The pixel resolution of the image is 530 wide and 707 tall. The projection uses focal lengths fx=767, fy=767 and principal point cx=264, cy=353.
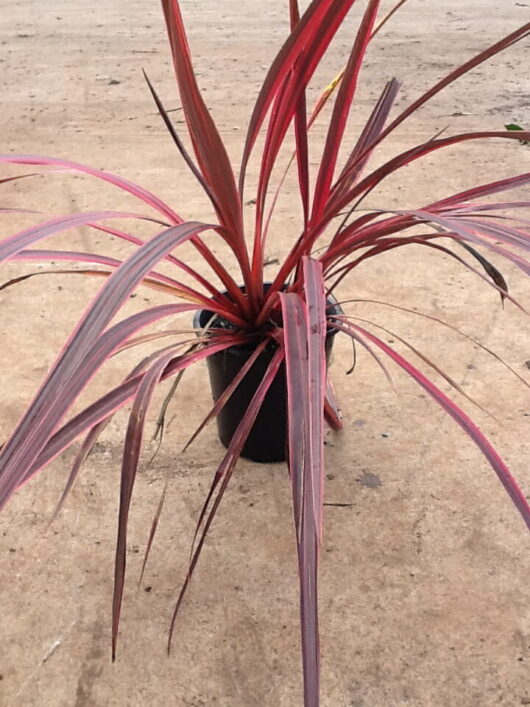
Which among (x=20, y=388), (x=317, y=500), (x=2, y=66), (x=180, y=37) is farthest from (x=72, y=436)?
(x=2, y=66)

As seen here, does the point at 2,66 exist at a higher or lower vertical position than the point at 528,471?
higher

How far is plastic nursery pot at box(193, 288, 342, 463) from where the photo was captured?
1049mm

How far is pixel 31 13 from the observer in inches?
147

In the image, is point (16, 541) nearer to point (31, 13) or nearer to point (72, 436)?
point (72, 436)

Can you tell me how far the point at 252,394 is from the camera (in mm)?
1095

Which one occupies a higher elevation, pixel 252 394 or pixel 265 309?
pixel 265 309

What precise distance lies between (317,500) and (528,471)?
0.62 metres

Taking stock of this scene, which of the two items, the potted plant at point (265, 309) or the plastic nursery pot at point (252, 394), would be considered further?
the plastic nursery pot at point (252, 394)

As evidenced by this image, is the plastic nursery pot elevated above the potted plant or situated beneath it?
situated beneath

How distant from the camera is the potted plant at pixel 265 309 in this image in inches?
26.0

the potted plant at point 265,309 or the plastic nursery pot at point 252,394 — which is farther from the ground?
the potted plant at point 265,309

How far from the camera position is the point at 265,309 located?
1032 mm

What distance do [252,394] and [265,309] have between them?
135mm

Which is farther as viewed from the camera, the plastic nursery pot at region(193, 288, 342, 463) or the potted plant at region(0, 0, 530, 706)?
the plastic nursery pot at region(193, 288, 342, 463)
